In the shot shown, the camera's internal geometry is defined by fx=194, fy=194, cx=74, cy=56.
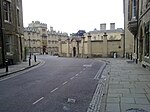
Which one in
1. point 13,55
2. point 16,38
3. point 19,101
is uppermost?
point 16,38

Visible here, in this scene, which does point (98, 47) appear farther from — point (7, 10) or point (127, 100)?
point (127, 100)

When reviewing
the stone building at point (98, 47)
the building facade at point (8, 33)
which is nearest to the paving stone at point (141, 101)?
the building facade at point (8, 33)

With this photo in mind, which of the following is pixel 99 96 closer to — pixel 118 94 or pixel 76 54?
pixel 118 94

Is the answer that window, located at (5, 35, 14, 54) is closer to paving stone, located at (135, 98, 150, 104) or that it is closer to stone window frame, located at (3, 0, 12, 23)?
stone window frame, located at (3, 0, 12, 23)

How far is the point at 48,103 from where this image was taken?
7082 millimetres

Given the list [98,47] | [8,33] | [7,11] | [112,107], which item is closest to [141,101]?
[112,107]

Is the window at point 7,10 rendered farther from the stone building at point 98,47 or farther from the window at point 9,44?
the stone building at point 98,47

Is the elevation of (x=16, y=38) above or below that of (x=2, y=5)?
below

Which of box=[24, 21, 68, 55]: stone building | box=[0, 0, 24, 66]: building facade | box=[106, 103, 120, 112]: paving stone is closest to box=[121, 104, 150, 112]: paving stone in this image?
box=[106, 103, 120, 112]: paving stone

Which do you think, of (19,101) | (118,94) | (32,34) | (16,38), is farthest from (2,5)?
(32,34)

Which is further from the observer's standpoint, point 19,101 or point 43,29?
point 43,29

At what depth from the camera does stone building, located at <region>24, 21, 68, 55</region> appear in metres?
73.9

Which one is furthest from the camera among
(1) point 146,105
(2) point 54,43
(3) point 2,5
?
(2) point 54,43

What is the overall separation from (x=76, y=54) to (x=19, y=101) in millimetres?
37738
